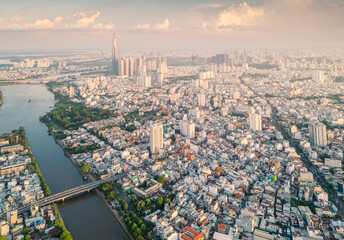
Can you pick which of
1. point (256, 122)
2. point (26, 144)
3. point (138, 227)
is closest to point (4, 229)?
point (138, 227)

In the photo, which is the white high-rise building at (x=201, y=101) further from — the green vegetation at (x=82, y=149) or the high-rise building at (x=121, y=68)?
the high-rise building at (x=121, y=68)

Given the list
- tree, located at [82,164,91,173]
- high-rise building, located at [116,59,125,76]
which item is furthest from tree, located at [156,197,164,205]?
high-rise building, located at [116,59,125,76]

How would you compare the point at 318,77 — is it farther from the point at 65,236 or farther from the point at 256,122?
the point at 65,236

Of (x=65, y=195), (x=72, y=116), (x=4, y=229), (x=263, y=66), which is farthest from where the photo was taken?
(x=263, y=66)

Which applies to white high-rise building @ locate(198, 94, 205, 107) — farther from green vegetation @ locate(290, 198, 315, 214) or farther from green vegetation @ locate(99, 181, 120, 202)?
green vegetation @ locate(290, 198, 315, 214)

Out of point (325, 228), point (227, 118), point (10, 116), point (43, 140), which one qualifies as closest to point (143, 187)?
point (325, 228)

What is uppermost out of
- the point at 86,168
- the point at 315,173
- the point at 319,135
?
the point at 319,135
